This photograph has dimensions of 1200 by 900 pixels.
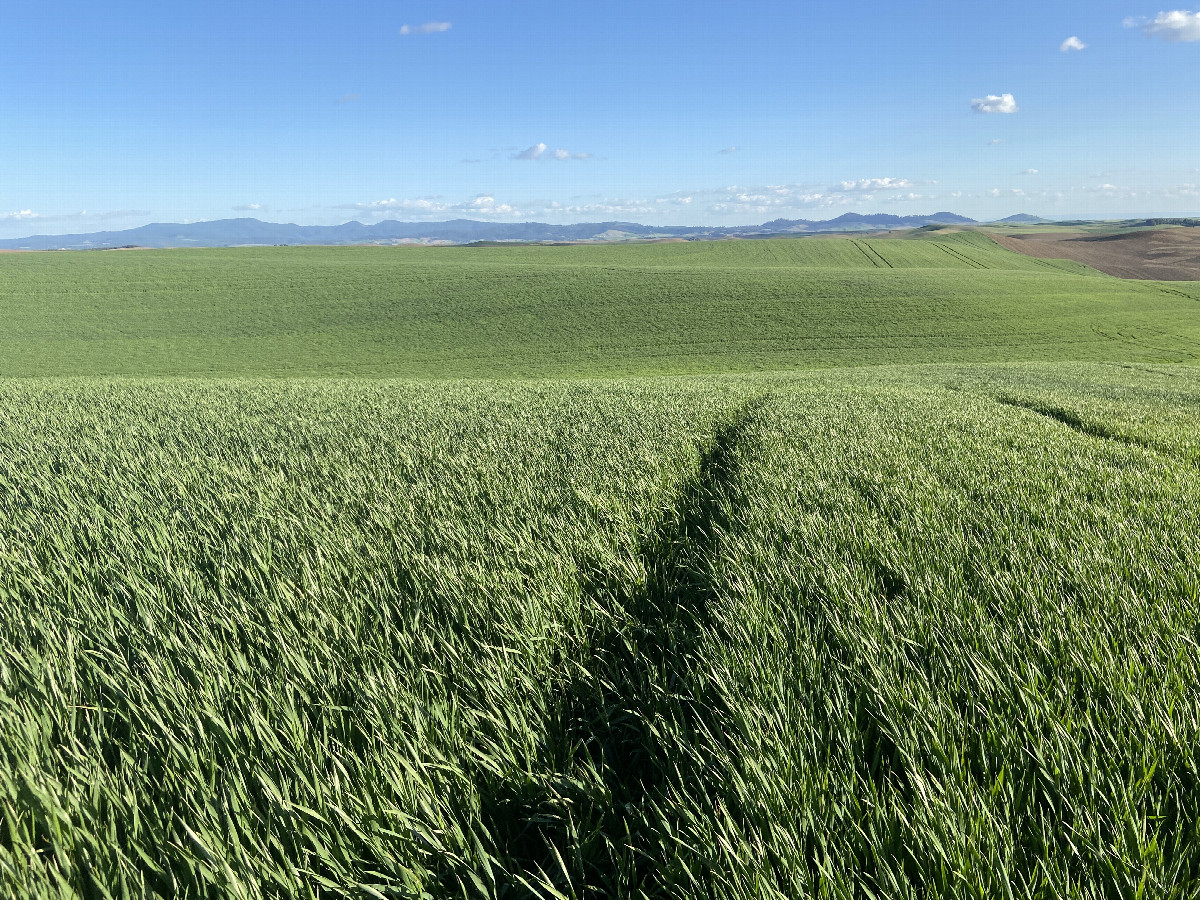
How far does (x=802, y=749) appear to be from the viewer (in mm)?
1880

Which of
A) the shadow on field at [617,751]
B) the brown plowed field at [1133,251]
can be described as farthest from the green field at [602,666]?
the brown plowed field at [1133,251]

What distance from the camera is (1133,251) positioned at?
85.8m

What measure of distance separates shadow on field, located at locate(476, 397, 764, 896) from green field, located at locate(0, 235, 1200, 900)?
0.02m

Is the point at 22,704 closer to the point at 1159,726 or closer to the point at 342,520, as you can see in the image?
the point at 342,520

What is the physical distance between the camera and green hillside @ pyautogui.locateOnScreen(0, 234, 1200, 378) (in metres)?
33.0

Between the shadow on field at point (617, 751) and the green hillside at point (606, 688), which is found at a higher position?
the green hillside at point (606, 688)

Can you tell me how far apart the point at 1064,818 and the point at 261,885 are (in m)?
2.18

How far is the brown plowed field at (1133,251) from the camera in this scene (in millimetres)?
73875

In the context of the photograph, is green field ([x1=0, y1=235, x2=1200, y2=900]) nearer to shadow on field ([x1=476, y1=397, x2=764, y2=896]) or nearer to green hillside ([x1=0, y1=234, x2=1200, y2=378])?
shadow on field ([x1=476, y1=397, x2=764, y2=896])

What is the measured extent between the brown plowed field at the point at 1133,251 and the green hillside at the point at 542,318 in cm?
2792

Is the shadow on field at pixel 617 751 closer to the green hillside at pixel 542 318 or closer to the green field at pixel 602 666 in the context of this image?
the green field at pixel 602 666

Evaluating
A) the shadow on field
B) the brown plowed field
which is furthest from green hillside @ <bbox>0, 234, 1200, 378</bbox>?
the brown plowed field

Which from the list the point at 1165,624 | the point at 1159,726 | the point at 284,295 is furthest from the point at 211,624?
the point at 284,295

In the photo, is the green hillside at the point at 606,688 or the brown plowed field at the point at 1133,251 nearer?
the green hillside at the point at 606,688
